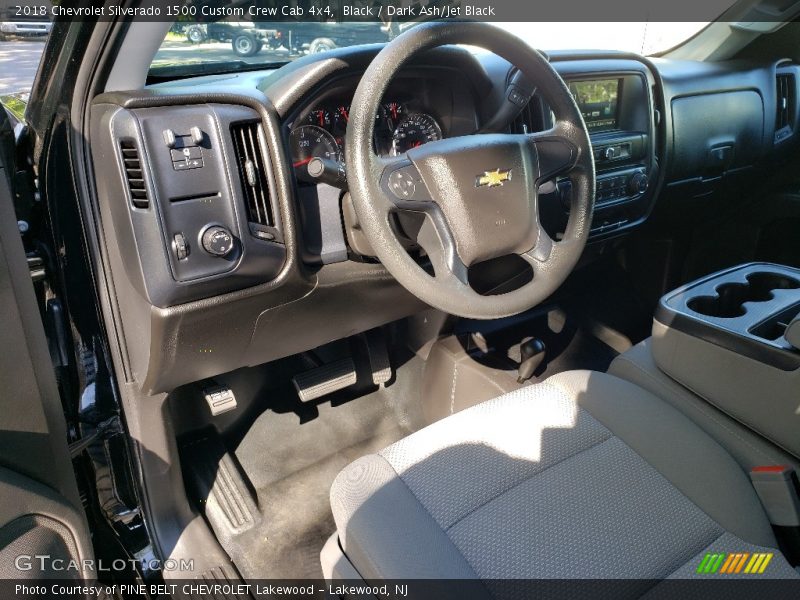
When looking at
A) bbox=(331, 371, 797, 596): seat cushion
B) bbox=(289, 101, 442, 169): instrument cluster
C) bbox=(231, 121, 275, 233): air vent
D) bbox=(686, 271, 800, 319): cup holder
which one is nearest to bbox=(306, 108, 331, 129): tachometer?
bbox=(289, 101, 442, 169): instrument cluster

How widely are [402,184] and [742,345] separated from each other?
803 mm

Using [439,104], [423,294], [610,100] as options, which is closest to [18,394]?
[423,294]

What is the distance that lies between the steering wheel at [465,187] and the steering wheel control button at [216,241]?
278 mm

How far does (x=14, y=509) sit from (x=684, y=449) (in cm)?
124

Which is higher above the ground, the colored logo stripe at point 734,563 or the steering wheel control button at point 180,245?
the steering wheel control button at point 180,245

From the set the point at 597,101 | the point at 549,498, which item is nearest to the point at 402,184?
the point at 549,498

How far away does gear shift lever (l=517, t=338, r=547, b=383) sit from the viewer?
7.14ft

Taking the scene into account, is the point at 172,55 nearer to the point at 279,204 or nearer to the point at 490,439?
the point at 279,204

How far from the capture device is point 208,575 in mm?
1693

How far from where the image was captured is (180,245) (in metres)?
1.28

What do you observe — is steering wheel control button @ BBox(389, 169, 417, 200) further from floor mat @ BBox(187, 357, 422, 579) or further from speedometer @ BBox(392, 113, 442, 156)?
floor mat @ BBox(187, 357, 422, 579)

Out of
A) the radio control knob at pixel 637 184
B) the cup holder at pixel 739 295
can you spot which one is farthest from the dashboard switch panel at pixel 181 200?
the radio control knob at pixel 637 184

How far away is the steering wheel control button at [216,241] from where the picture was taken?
51.0 inches

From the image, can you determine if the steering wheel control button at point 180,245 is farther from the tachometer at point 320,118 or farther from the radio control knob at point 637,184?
the radio control knob at point 637,184
